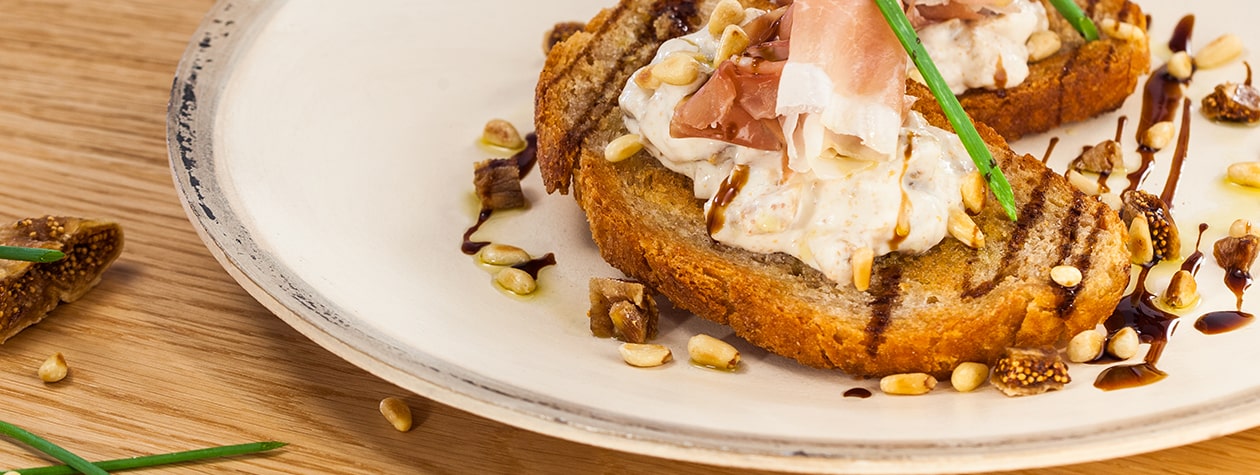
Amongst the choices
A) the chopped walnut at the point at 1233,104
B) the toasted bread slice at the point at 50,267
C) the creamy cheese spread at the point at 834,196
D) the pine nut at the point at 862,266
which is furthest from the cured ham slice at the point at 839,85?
the toasted bread slice at the point at 50,267

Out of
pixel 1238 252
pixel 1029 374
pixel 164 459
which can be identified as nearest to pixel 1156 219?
pixel 1238 252

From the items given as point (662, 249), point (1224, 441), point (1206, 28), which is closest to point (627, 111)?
point (662, 249)

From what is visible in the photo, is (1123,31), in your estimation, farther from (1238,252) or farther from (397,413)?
(397,413)

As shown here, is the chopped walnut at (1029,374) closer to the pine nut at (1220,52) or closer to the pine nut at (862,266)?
the pine nut at (862,266)

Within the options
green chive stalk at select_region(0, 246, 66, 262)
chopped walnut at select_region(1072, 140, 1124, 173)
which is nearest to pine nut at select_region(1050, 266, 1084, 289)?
chopped walnut at select_region(1072, 140, 1124, 173)

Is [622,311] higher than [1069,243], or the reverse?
[1069,243]

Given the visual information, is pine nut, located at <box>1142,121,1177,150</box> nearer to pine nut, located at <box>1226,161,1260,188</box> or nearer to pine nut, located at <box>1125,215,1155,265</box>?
pine nut, located at <box>1226,161,1260,188</box>
